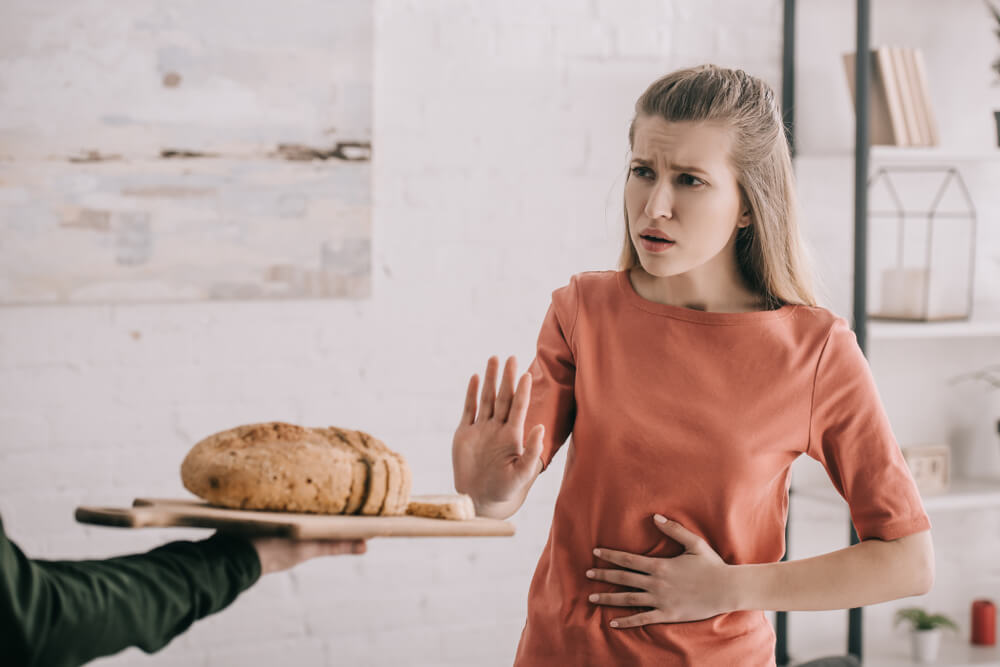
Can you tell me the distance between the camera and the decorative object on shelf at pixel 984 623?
285 cm

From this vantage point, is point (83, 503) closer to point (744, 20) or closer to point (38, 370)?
point (38, 370)

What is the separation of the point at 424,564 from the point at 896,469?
4.79 ft

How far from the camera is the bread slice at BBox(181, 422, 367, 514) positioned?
2.88 ft

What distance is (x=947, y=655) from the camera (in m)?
2.82

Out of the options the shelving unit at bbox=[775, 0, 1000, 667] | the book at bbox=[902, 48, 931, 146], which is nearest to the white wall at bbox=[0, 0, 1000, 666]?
the shelving unit at bbox=[775, 0, 1000, 667]

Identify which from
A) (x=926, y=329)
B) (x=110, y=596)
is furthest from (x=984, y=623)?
(x=110, y=596)

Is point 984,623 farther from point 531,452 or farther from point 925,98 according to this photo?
point 531,452

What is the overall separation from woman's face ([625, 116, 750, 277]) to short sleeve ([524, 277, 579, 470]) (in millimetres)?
147

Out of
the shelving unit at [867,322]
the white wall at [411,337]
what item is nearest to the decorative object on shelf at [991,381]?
the shelving unit at [867,322]

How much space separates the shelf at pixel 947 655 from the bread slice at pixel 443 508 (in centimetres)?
214

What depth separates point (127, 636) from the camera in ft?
2.62

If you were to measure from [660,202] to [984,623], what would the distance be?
2.24 m

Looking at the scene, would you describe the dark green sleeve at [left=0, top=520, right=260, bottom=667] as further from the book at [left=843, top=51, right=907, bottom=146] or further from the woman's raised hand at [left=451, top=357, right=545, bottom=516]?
the book at [left=843, top=51, right=907, bottom=146]

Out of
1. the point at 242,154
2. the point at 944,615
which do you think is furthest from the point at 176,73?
the point at 944,615
